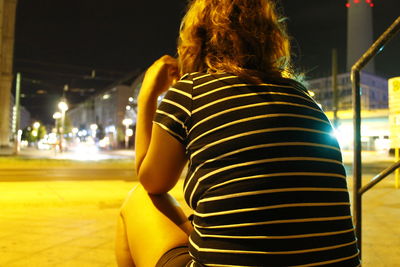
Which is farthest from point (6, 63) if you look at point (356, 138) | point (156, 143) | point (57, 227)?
point (156, 143)

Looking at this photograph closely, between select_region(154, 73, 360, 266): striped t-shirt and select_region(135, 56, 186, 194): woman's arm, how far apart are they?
6 cm

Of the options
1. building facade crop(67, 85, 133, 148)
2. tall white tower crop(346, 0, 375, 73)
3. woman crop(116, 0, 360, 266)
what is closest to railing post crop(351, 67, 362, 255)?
woman crop(116, 0, 360, 266)

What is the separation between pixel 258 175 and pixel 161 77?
72 centimetres

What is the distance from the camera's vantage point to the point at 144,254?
4.72ft

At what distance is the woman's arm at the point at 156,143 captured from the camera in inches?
51.2

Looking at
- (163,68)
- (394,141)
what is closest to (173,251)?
(163,68)

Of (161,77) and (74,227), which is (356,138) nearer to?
(161,77)

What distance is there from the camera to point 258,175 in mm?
1122

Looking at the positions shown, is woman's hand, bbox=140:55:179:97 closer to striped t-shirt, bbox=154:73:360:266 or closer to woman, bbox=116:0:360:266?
woman, bbox=116:0:360:266

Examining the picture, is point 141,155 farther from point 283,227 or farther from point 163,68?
point 283,227

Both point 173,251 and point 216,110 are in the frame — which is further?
point 173,251

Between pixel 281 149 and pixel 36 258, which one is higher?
pixel 281 149

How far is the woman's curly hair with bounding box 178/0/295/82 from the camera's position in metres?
1.36

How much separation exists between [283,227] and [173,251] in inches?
18.3
